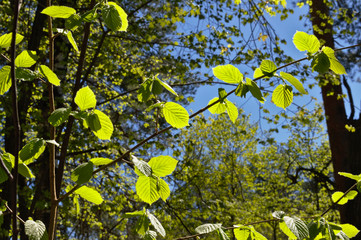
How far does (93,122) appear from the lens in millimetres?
913

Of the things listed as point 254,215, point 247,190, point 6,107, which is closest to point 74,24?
point 6,107

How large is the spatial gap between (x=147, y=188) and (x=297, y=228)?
440 millimetres

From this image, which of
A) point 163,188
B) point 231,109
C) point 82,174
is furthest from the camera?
point 231,109

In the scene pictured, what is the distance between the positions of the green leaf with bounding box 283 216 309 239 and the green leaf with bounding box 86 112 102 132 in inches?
23.2

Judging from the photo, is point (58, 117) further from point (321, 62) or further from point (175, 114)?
point (321, 62)

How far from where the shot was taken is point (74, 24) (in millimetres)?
948

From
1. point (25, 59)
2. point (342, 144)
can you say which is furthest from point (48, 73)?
point (342, 144)

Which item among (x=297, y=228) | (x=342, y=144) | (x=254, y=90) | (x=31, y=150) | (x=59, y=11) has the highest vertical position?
(x=342, y=144)

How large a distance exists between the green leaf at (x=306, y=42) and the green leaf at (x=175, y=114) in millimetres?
374

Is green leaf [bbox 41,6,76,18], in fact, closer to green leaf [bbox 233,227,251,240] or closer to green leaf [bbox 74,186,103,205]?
green leaf [bbox 74,186,103,205]

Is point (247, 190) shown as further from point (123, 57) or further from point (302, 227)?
point (302, 227)

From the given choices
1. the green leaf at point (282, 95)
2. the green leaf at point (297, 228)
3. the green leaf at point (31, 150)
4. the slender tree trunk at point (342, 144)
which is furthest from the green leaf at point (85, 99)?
the slender tree trunk at point (342, 144)

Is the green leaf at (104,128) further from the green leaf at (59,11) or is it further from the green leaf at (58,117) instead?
the green leaf at (59,11)

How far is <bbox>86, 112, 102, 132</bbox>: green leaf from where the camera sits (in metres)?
0.91
